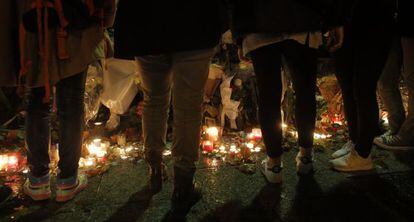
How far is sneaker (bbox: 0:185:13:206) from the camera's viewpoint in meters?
2.84

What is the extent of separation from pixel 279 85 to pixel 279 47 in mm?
287

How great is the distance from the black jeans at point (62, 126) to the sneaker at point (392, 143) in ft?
9.51

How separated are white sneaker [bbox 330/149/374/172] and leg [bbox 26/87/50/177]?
2401 millimetres

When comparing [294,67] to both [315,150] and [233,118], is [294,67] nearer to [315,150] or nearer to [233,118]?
[315,150]

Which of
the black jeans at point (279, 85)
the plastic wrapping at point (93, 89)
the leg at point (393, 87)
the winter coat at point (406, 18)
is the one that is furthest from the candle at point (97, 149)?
the winter coat at point (406, 18)

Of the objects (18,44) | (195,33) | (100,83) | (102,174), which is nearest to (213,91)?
(100,83)

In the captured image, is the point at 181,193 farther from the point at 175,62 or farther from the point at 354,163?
the point at 354,163

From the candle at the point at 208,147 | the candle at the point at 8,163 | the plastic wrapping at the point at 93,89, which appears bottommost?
the candle at the point at 8,163

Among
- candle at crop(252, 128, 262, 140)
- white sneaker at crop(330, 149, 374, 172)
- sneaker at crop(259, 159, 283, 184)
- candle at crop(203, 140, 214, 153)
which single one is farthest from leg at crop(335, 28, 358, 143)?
candle at crop(203, 140, 214, 153)

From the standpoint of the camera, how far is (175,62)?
2465 millimetres

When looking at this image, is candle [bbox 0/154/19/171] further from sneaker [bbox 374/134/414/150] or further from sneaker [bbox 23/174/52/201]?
sneaker [bbox 374/134/414/150]

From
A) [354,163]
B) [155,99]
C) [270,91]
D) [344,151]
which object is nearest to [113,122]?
[155,99]

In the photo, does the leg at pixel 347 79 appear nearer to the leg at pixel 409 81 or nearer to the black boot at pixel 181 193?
the leg at pixel 409 81

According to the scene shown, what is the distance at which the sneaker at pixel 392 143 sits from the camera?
12.2ft
